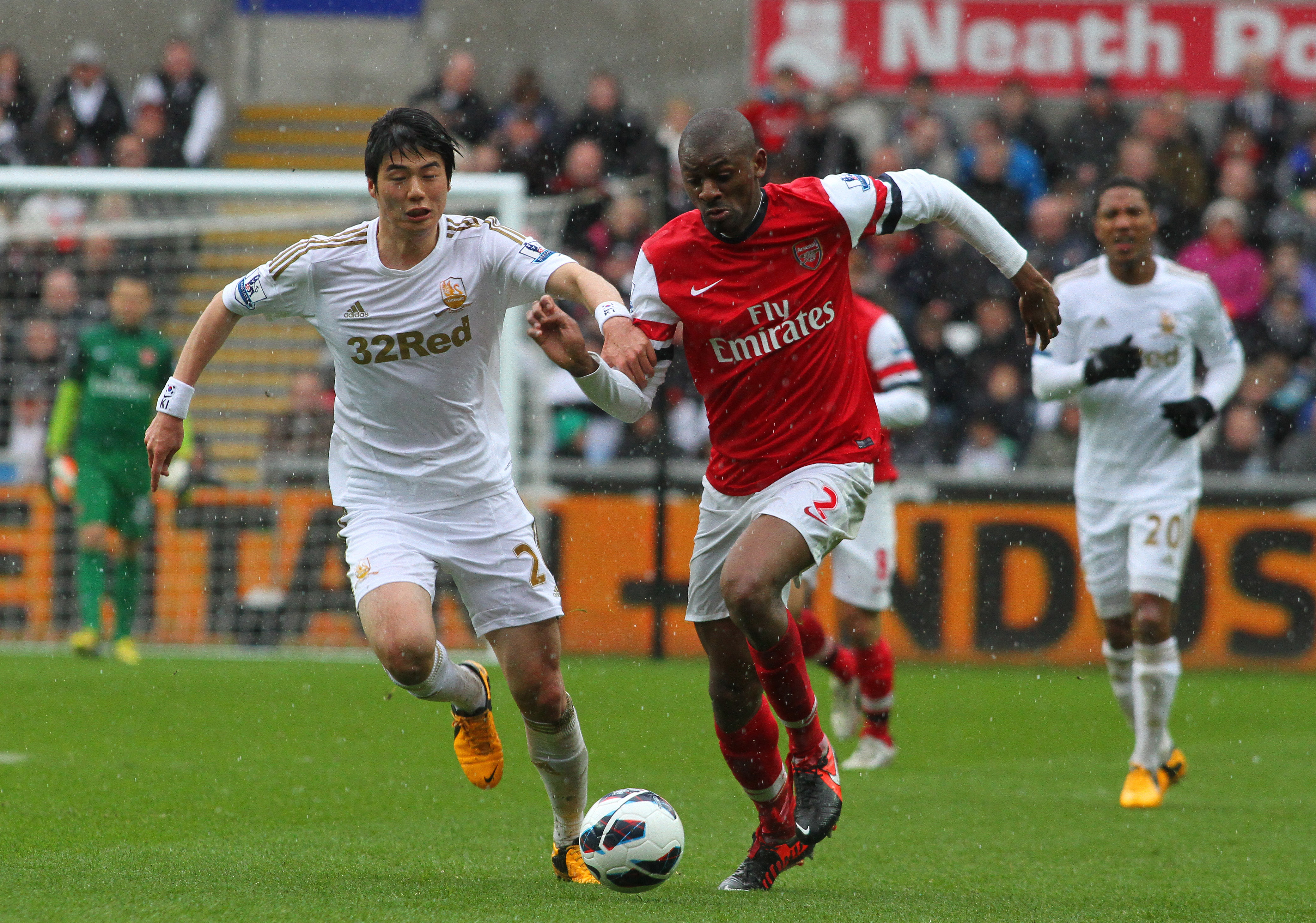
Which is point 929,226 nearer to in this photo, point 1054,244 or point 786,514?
point 1054,244

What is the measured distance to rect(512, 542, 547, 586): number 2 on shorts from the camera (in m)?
5.32

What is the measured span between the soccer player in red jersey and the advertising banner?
41.2 feet

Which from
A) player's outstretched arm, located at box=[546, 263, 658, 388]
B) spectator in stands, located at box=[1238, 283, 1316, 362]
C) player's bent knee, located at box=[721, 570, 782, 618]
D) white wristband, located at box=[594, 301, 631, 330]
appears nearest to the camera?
player's outstretched arm, located at box=[546, 263, 658, 388]

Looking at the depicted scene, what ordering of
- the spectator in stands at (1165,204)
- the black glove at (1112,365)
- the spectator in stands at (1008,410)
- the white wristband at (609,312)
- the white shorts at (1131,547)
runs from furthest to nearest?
the spectator in stands at (1165,204) < the spectator in stands at (1008,410) < the white shorts at (1131,547) < the black glove at (1112,365) < the white wristband at (609,312)

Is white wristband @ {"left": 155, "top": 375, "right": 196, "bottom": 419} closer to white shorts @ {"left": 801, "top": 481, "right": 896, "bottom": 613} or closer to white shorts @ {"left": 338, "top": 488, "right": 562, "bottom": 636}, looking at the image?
white shorts @ {"left": 338, "top": 488, "right": 562, "bottom": 636}

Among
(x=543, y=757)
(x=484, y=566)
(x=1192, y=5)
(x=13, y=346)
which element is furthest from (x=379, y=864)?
(x=1192, y=5)

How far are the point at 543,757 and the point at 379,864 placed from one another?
0.62 m

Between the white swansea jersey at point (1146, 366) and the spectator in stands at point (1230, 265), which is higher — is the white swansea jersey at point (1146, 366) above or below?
below

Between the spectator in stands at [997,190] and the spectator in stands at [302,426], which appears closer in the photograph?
the spectator in stands at [302,426]

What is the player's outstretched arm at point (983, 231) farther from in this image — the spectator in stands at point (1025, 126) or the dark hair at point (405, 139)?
the spectator in stands at point (1025, 126)

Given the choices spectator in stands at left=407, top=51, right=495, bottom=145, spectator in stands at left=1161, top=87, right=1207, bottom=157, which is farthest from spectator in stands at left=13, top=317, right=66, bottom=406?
spectator in stands at left=1161, top=87, right=1207, bottom=157

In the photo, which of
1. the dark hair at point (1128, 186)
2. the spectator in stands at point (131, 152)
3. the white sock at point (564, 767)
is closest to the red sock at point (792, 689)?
the white sock at point (564, 767)

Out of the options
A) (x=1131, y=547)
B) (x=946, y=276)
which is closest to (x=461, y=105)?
(x=946, y=276)

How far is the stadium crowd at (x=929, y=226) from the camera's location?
13.5m
